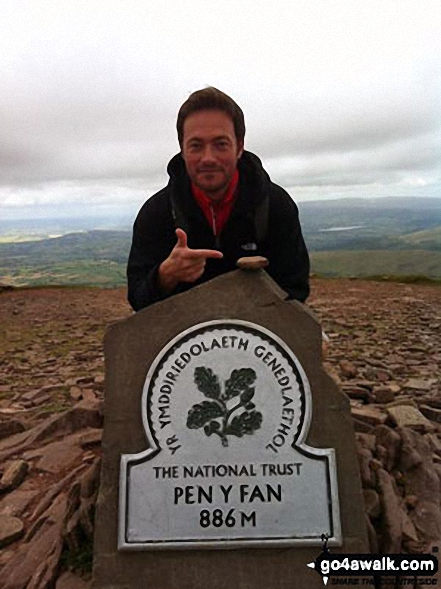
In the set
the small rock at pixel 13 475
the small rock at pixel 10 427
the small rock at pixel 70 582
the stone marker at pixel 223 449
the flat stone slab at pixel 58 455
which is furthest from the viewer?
the small rock at pixel 10 427

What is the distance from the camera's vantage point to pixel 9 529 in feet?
16.4

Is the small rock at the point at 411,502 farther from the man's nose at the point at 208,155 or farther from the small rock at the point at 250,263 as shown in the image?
the man's nose at the point at 208,155

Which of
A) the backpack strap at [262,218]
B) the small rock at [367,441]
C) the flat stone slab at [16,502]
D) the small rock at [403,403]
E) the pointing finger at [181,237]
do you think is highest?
the backpack strap at [262,218]

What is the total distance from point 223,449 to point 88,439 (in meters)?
2.64

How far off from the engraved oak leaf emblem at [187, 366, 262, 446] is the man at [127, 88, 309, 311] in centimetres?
90

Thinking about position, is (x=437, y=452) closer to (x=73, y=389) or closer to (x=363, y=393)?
(x=363, y=393)

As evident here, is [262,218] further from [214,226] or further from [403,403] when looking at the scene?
[403,403]

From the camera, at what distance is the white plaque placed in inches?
164

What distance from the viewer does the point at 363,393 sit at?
793 cm

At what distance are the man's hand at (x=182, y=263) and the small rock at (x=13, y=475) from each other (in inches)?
106

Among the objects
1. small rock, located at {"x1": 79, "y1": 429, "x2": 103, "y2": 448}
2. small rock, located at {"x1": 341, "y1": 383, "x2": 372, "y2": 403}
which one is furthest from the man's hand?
small rock, located at {"x1": 341, "y1": 383, "x2": 372, "y2": 403}

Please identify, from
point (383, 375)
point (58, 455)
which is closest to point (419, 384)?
point (383, 375)

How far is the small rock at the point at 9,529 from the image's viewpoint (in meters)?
4.92

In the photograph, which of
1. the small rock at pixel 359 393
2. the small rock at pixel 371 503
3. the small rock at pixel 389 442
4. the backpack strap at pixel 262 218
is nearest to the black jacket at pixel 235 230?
the backpack strap at pixel 262 218
